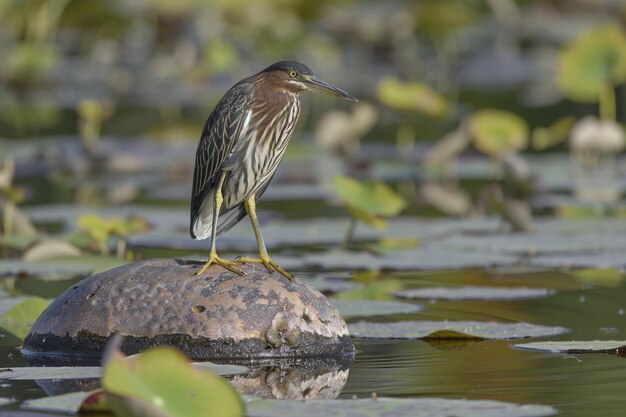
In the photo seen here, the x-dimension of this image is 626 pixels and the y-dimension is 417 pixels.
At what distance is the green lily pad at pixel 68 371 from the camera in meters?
5.61

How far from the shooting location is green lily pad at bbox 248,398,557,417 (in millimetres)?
4812

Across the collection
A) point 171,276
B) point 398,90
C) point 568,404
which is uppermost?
point 398,90

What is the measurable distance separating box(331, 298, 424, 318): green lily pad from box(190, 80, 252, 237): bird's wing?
40.5 inches

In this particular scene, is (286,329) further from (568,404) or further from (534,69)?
(534,69)

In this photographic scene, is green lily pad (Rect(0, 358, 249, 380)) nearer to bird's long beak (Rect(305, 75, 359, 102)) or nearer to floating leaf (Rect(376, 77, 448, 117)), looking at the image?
bird's long beak (Rect(305, 75, 359, 102))

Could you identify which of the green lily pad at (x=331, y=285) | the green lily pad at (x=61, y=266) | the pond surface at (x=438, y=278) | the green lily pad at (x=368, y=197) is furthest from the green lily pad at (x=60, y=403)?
the green lily pad at (x=368, y=197)

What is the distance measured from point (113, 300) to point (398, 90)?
718cm

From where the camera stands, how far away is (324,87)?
6.54 meters

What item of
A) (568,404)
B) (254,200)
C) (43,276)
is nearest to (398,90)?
(43,276)

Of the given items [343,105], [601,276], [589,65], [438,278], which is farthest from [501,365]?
[343,105]

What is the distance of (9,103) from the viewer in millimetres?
20297

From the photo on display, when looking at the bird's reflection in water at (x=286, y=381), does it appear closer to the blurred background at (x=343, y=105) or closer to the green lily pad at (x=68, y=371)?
the green lily pad at (x=68, y=371)

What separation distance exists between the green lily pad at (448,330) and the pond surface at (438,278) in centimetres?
5

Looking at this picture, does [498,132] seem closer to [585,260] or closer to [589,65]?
[589,65]
